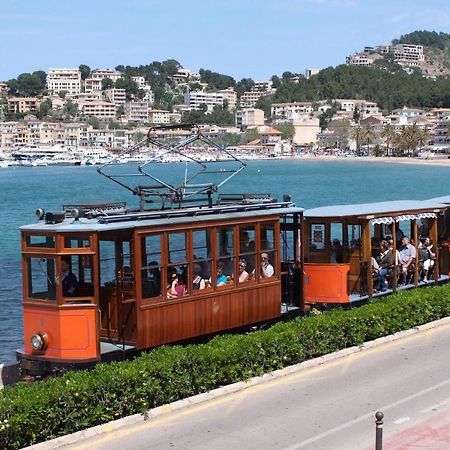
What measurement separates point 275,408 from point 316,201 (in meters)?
75.8

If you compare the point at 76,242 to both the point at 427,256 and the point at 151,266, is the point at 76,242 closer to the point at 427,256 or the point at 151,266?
the point at 151,266

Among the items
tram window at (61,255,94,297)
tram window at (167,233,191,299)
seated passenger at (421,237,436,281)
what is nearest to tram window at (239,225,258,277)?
tram window at (167,233,191,299)

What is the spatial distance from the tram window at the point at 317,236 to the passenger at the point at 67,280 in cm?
700

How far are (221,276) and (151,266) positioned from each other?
1.67 m

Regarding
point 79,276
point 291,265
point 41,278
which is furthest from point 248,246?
point 41,278

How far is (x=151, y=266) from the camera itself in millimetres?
14375

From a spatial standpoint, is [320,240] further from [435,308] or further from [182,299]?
[182,299]

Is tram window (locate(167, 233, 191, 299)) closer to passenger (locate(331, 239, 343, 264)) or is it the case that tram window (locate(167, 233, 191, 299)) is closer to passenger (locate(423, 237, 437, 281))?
passenger (locate(331, 239, 343, 264))

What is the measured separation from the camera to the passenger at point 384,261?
65.9ft

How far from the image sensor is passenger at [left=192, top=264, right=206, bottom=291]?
15102 millimetres

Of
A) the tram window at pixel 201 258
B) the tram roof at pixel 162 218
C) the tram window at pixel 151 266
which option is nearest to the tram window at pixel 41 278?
the tram roof at pixel 162 218

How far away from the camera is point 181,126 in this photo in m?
16.9

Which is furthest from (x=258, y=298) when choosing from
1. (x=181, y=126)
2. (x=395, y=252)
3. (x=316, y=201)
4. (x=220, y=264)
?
(x=316, y=201)

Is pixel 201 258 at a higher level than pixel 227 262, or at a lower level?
higher
